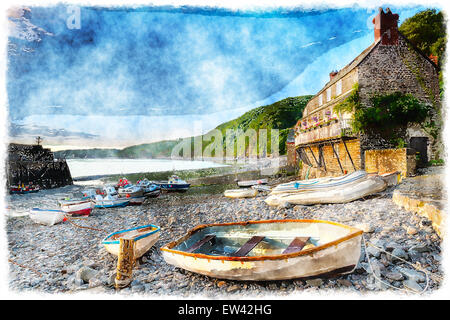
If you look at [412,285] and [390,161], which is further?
[390,161]

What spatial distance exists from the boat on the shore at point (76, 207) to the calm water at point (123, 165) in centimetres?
176

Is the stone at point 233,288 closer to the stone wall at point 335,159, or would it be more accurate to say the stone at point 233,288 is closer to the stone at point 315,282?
the stone at point 315,282

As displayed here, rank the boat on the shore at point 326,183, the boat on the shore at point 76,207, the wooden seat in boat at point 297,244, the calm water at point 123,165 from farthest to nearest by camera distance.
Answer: the boat on the shore at point 76,207
the boat on the shore at point 326,183
the calm water at point 123,165
the wooden seat in boat at point 297,244

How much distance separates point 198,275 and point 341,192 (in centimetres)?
331

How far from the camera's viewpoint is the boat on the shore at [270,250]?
220cm

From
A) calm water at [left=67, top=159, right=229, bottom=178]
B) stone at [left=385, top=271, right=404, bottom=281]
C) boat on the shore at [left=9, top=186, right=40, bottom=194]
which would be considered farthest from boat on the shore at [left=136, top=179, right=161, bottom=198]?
A: stone at [left=385, top=271, right=404, bottom=281]

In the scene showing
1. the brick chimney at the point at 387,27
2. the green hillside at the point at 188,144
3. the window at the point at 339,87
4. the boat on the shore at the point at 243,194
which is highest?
the brick chimney at the point at 387,27

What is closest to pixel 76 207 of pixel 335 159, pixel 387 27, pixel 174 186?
pixel 174 186

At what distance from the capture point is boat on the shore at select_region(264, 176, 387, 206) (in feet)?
14.8

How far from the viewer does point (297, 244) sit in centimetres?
282

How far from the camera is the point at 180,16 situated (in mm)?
3648

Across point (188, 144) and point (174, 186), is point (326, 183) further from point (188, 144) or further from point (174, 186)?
Answer: point (174, 186)

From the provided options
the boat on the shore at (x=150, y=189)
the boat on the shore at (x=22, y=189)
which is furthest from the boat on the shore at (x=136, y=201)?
the boat on the shore at (x=22, y=189)
